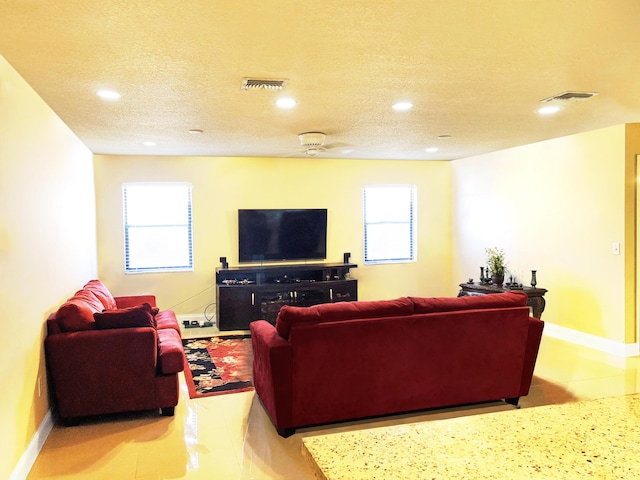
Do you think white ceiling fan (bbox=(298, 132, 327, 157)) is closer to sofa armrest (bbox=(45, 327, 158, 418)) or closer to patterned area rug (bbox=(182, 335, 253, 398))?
patterned area rug (bbox=(182, 335, 253, 398))

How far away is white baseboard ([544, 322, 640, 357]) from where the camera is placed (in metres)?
5.24

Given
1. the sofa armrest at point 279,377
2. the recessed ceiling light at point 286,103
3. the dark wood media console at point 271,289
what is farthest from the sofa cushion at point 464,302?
the dark wood media console at point 271,289

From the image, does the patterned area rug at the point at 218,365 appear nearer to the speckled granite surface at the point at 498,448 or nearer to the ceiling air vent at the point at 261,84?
the ceiling air vent at the point at 261,84

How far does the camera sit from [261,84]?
3.40 m

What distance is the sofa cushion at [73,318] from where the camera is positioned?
3.62 metres

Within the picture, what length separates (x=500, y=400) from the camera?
3.95 meters

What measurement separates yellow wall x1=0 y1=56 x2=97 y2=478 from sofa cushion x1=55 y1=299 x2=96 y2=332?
0.12m

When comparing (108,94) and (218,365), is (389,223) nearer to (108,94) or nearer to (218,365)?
(218,365)

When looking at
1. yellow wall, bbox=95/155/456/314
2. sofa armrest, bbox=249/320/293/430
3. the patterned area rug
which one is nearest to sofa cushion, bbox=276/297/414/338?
sofa armrest, bbox=249/320/293/430

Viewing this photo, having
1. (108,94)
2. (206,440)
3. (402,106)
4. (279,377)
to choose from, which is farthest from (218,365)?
(402,106)

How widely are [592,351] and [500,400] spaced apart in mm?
2164

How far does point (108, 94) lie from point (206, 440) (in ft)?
8.50

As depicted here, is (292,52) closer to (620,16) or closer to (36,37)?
(36,37)

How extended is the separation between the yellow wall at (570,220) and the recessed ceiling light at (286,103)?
11.8ft
